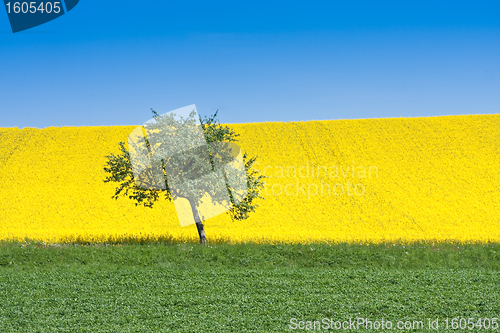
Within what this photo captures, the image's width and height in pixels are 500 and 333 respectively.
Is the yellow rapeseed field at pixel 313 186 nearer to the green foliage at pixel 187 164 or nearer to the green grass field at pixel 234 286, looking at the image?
the green foliage at pixel 187 164

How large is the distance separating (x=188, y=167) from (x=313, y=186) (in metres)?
19.5

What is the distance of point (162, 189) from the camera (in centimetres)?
2336

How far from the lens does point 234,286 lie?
14.8 meters

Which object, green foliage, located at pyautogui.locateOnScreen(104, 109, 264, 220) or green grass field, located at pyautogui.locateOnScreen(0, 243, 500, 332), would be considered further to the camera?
green foliage, located at pyautogui.locateOnScreen(104, 109, 264, 220)

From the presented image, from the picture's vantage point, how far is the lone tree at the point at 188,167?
23.1 m

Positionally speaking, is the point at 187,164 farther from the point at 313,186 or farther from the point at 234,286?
the point at 313,186

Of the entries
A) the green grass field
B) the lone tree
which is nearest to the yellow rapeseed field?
the lone tree

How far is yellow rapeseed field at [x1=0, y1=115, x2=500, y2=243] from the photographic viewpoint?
93.8ft

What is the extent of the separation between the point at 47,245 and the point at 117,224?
864 centimetres

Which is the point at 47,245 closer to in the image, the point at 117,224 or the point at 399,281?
the point at 117,224

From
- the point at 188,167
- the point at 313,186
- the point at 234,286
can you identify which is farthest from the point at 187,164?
the point at 313,186

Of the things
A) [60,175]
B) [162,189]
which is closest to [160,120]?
[162,189]

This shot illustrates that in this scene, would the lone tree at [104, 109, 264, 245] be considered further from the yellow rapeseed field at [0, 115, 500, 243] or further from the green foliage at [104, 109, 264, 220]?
the yellow rapeseed field at [0, 115, 500, 243]

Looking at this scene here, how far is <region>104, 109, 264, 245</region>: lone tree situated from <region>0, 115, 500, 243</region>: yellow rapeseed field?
9.81 ft
